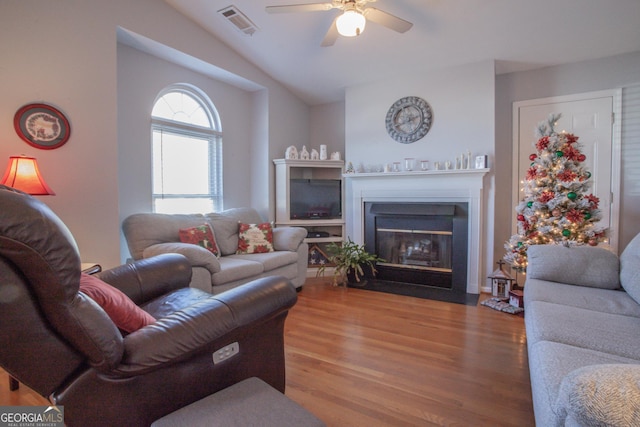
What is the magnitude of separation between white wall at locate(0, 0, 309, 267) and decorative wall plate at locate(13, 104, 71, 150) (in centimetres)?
4

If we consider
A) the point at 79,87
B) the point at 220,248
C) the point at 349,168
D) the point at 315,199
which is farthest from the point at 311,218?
the point at 79,87

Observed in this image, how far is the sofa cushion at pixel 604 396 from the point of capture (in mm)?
590

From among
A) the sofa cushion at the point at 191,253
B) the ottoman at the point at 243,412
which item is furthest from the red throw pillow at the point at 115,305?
the sofa cushion at the point at 191,253

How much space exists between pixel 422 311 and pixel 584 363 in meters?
1.97

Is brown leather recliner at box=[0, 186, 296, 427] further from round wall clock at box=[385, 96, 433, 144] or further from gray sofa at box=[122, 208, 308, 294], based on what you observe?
round wall clock at box=[385, 96, 433, 144]

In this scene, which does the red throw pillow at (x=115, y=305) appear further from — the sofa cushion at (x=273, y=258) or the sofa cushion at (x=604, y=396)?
the sofa cushion at (x=273, y=258)

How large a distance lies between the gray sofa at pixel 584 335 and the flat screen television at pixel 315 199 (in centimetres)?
258

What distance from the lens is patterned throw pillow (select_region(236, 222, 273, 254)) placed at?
11.7ft

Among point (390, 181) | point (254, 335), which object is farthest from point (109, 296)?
point (390, 181)

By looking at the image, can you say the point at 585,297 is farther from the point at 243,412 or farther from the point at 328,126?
the point at 328,126

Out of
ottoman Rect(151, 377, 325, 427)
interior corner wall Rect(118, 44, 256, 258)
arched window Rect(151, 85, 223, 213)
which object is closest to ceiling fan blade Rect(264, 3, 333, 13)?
interior corner wall Rect(118, 44, 256, 258)

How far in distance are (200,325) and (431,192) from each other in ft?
10.6

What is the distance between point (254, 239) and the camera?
3602 mm

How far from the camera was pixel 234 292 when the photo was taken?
4.37 feet
